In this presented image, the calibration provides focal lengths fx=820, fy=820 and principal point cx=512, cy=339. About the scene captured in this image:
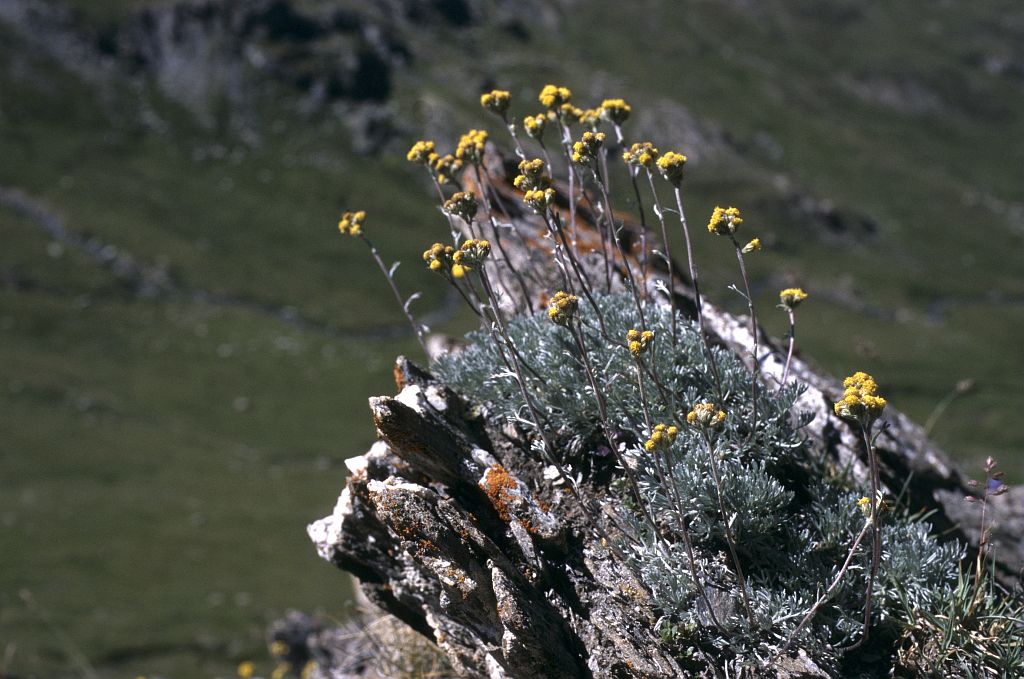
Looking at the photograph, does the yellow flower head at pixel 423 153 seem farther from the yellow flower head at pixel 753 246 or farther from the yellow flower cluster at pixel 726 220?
the yellow flower head at pixel 753 246

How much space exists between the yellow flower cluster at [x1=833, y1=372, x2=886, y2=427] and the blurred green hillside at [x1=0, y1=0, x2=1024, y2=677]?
429 centimetres

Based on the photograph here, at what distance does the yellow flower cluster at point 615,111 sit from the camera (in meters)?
7.63

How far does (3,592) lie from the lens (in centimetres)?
6050

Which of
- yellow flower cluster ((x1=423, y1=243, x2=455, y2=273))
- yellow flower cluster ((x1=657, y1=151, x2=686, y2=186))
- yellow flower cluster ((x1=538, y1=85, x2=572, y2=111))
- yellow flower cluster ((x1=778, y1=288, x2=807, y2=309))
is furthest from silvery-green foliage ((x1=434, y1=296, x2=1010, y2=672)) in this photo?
yellow flower cluster ((x1=538, y1=85, x2=572, y2=111))

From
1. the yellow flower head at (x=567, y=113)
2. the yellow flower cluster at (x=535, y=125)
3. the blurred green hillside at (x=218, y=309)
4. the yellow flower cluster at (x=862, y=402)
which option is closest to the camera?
the yellow flower cluster at (x=862, y=402)

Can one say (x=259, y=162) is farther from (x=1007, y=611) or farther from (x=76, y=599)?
(x=1007, y=611)

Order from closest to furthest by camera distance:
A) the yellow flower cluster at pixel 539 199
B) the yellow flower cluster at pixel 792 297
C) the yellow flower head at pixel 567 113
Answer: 1. the yellow flower cluster at pixel 792 297
2. the yellow flower cluster at pixel 539 199
3. the yellow flower head at pixel 567 113

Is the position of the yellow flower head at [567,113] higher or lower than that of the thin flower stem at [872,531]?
higher

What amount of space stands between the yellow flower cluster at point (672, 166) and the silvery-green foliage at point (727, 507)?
1.66 m

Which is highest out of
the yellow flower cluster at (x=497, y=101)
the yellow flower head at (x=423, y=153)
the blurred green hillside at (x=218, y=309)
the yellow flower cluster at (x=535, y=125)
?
the blurred green hillside at (x=218, y=309)

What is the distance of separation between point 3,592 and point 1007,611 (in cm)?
6995

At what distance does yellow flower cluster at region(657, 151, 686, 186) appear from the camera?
20.4ft

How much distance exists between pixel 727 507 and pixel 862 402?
1.84 m

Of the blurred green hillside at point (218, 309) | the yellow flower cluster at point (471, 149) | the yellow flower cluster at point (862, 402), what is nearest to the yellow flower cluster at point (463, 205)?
the yellow flower cluster at point (471, 149)
